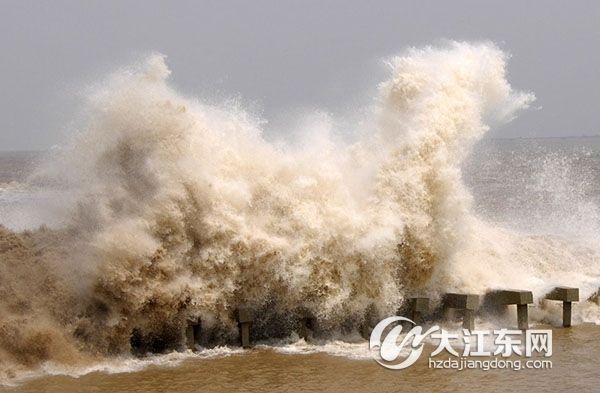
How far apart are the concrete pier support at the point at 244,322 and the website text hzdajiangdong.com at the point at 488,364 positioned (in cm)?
259

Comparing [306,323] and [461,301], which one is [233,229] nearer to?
[306,323]

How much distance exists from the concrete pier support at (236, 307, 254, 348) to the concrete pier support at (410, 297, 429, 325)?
101 inches

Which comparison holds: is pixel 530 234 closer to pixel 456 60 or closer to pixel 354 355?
pixel 456 60

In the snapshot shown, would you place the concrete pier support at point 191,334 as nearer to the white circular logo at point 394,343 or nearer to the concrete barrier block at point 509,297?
the white circular logo at point 394,343

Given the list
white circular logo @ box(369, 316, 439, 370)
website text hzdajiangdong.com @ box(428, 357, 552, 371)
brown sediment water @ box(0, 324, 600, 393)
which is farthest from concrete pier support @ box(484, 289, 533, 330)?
website text hzdajiangdong.com @ box(428, 357, 552, 371)

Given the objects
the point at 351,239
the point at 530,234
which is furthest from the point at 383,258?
the point at 530,234

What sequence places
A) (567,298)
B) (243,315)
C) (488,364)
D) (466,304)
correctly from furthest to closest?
(567,298)
(466,304)
(243,315)
(488,364)

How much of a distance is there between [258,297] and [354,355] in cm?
172

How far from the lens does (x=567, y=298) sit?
13.4 m

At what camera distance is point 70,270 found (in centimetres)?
1162

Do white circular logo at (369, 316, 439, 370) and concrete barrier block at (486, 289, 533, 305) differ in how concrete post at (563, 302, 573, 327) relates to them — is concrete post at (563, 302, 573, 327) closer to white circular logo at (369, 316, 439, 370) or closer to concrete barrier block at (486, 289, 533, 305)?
concrete barrier block at (486, 289, 533, 305)

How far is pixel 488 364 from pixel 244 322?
11.1 feet

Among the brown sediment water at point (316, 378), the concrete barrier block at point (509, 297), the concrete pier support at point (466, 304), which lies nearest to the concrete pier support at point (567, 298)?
the concrete barrier block at point (509, 297)

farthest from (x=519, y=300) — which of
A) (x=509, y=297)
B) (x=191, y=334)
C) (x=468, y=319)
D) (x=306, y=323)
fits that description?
(x=191, y=334)
